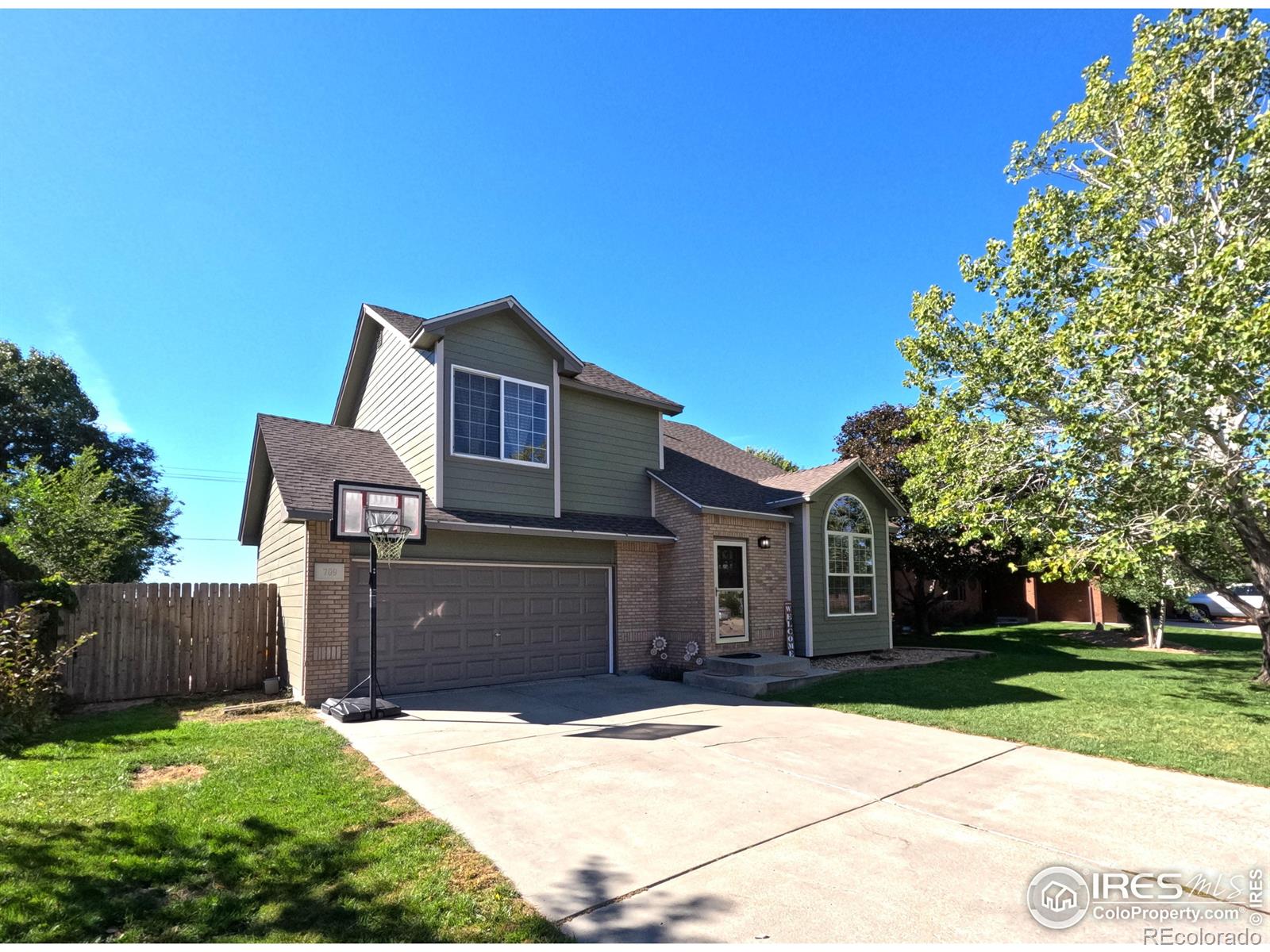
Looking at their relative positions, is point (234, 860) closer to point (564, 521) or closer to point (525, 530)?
point (525, 530)

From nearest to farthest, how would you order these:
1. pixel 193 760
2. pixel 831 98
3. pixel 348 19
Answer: pixel 193 760
pixel 348 19
pixel 831 98

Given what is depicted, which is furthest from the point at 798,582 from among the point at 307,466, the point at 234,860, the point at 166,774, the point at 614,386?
the point at 234,860

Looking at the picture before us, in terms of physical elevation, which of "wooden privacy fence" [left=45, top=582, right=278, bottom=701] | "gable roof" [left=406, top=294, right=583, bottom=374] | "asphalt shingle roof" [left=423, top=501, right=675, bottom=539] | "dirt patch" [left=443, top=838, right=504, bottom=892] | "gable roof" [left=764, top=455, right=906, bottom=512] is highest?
"gable roof" [left=406, top=294, right=583, bottom=374]

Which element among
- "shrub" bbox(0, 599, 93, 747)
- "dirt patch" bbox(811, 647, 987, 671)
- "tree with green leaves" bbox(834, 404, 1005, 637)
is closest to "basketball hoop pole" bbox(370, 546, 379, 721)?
"shrub" bbox(0, 599, 93, 747)

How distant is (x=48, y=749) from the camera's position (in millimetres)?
6523

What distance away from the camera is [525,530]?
434 inches

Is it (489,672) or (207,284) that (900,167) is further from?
(207,284)

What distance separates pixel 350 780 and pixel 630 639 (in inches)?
289

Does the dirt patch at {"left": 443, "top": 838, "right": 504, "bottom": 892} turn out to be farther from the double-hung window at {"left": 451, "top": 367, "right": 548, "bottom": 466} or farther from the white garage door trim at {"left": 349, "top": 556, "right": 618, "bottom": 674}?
the double-hung window at {"left": 451, "top": 367, "right": 548, "bottom": 466}

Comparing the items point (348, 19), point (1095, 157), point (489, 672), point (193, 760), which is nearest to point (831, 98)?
point (1095, 157)

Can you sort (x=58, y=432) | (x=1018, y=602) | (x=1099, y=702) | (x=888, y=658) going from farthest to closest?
(x=1018, y=602)
(x=58, y=432)
(x=888, y=658)
(x=1099, y=702)

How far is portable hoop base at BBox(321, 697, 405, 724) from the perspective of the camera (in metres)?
8.52

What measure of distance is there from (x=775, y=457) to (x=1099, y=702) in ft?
88.7

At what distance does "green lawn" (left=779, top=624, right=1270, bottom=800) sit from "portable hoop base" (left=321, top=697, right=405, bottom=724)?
20.1 ft
